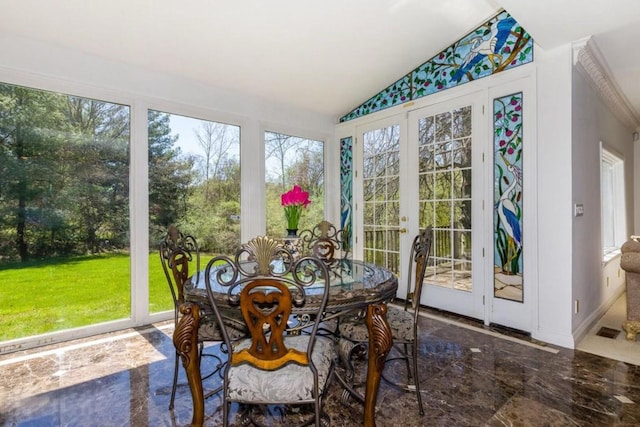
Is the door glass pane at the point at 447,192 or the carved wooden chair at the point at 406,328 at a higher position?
the door glass pane at the point at 447,192

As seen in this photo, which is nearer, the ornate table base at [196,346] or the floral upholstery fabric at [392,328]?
the ornate table base at [196,346]

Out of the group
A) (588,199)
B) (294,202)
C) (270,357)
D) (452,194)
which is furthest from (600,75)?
(270,357)

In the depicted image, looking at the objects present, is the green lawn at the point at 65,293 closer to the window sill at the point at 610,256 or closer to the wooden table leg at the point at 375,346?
the wooden table leg at the point at 375,346

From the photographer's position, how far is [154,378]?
7.47 ft

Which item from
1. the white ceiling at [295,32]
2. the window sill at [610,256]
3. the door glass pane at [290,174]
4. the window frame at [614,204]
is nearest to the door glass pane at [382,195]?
the door glass pane at [290,174]

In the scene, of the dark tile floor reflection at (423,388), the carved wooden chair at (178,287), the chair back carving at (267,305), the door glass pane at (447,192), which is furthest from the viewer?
the door glass pane at (447,192)

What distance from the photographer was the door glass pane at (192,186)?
3404 mm

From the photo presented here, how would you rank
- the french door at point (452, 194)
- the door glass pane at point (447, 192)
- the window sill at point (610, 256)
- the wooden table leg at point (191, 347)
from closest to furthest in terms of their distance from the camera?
the wooden table leg at point (191, 347)
the french door at point (452, 194)
the door glass pane at point (447, 192)
the window sill at point (610, 256)

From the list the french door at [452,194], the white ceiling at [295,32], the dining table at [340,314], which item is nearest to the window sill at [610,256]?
the french door at [452,194]

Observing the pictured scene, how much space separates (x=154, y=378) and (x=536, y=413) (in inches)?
92.8

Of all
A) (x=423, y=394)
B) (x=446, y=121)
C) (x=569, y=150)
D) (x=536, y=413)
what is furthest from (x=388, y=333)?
(x=446, y=121)

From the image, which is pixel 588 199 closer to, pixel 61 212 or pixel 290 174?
pixel 290 174

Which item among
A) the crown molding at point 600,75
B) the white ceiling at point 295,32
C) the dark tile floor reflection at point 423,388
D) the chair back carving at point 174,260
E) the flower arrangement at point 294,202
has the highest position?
the white ceiling at point 295,32

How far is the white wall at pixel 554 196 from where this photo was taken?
108 inches
